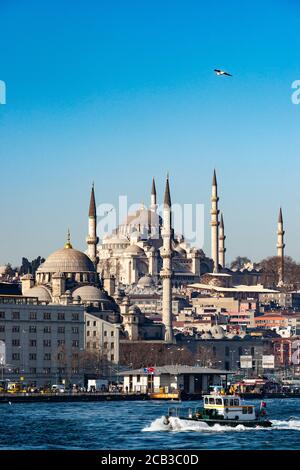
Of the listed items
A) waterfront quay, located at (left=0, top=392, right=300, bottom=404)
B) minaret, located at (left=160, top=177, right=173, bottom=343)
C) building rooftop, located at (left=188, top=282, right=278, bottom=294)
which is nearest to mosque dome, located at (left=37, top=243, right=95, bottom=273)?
minaret, located at (left=160, top=177, right=173, bottom=343)

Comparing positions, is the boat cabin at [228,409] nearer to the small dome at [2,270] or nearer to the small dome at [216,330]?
the small dome at [216,330]

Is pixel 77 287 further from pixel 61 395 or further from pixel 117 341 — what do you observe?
pixel 61 395

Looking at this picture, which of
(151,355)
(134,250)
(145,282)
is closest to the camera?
(151,355)

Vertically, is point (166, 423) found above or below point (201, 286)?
below

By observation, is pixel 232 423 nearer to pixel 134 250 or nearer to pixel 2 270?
pixel 2 270

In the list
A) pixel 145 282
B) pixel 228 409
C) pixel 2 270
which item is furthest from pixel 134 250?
pixel 228 409

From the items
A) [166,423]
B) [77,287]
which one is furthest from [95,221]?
[166,423]

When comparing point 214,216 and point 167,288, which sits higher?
point 214,216
